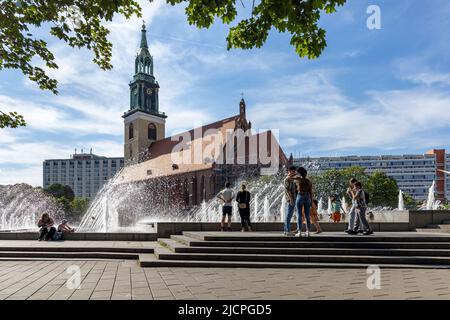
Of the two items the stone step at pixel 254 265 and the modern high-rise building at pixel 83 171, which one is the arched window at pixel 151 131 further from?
the modern high-rise building at pixel 83 171

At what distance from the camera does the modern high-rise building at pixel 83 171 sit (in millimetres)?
157500

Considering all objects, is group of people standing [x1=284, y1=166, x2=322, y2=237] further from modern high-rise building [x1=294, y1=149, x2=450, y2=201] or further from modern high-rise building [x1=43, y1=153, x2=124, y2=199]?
modern high-rise building [x1=43, y1=153, x2=124, y2=199]

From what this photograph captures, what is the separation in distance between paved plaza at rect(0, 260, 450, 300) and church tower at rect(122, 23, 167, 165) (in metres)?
66.0

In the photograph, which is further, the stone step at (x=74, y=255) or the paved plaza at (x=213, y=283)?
the stone step at (x=74, y=255)

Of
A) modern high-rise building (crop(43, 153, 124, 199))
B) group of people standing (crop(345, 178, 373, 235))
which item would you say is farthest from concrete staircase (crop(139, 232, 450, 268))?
modern high-rise building (crop(43, 153, 124, 199))

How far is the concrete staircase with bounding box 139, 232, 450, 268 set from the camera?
8.70 meters

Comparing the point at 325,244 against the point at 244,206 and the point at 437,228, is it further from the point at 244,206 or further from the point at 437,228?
the point at 437,228

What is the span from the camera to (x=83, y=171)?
6294 inches

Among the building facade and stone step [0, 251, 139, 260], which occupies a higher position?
the building facade

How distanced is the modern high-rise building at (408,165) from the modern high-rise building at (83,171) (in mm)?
73043

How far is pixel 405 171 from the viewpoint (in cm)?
14400

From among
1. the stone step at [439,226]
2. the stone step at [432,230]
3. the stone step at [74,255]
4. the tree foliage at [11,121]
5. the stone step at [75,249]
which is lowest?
the stone step at [74,255]

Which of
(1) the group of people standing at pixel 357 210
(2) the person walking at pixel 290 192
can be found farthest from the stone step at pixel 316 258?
(1) the group of people standing at pixel 357 210

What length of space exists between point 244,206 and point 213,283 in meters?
6.46
